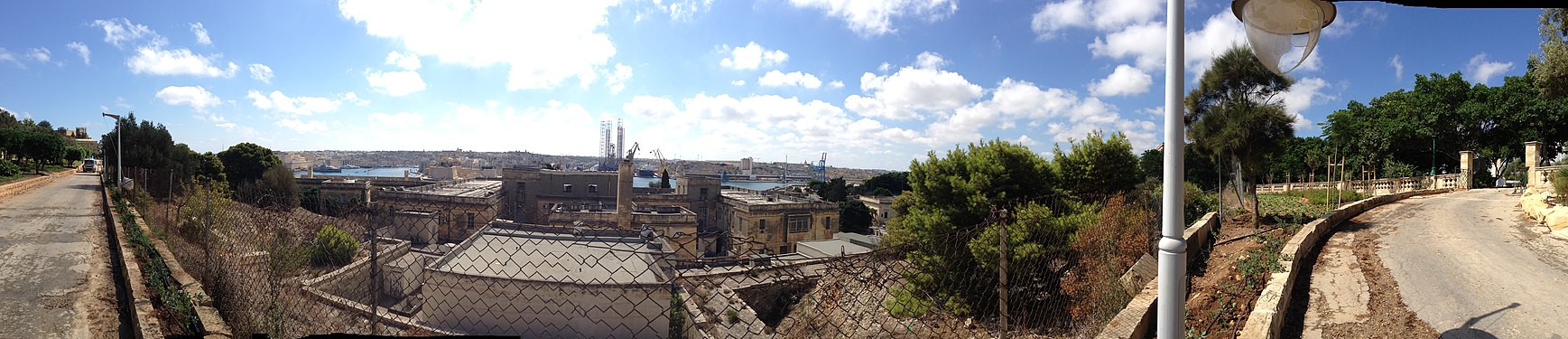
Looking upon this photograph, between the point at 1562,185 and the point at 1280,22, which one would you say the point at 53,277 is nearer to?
the point at 1280,22

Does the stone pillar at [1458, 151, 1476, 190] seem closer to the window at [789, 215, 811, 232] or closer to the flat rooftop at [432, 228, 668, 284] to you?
the window at [789, 215, 811, 232]

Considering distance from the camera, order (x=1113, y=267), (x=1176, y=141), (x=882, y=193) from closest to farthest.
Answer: (x=1176, y=141), (x=1113, y=267), (x=882, y=193)

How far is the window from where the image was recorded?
36.1 m

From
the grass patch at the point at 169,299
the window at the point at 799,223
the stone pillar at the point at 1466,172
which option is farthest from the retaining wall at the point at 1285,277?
the window at the point at 799,223

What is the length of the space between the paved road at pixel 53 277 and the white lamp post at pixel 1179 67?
6.46m

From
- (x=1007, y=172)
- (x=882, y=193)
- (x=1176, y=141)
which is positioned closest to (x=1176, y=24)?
(x=1176, y=141)

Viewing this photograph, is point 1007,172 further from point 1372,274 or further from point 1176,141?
point 1176,141

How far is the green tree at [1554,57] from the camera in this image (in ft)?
29.9

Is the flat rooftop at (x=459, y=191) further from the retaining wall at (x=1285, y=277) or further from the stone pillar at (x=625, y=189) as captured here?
the retaining wall at (x=1285, y=277)

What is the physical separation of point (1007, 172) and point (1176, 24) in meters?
9.48

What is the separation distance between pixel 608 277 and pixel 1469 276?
9.14 metres

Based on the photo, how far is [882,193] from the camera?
62.7 metres

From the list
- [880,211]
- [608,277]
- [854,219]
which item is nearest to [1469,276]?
[608,277]

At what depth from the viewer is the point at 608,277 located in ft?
25.3
